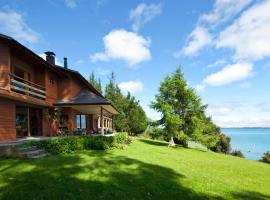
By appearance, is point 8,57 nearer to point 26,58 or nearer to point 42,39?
point 26,58

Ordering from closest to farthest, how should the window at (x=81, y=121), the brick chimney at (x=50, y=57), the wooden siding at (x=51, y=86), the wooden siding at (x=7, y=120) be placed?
the wooden siding at (x=7, y=120)
the wooden siding at (x=51, y=86)
the brick chimney at (x=50, y=57)
the window at (x=81, y=121)

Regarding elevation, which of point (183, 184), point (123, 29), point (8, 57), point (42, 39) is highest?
point (123, 29)

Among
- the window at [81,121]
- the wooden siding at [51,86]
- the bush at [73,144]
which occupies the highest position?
the wooden siding at [51,86]

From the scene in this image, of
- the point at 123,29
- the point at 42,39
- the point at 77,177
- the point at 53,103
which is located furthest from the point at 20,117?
the point at 77,177

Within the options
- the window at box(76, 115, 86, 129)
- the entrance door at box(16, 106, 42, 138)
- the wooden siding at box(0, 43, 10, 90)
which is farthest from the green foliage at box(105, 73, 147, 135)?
the wooden siding at box(0, 43, 10, 90)

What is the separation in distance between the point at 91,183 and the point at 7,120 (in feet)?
33.5

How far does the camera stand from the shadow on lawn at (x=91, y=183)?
6.23 metres

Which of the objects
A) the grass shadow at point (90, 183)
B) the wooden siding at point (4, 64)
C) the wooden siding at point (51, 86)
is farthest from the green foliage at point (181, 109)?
the grass shadow at point (90, 183)

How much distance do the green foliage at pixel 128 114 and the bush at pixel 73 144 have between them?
26.2 m

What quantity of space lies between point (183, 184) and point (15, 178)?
16.4 feet

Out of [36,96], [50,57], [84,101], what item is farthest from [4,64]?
[50,57]

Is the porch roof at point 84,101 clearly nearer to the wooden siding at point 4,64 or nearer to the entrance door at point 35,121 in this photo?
the entrance door at point 35,121

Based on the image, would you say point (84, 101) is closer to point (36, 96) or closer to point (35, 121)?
point (36, 96)

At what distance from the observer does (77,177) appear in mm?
7609
